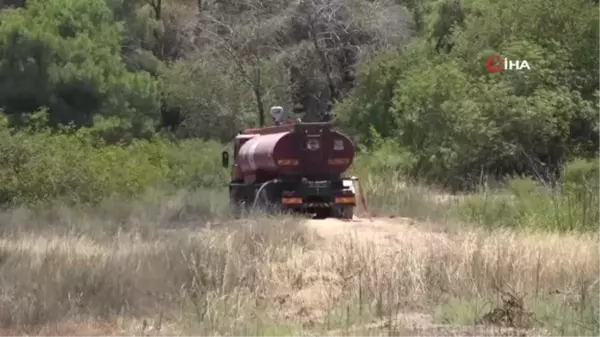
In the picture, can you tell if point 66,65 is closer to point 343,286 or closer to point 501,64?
point 501,64

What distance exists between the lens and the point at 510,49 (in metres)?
30.7

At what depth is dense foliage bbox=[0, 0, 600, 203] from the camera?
97.9 feet

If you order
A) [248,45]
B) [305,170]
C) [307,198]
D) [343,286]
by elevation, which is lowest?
[307,198]

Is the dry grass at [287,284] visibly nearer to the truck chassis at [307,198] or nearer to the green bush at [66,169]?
the truck chassis at [307,198]

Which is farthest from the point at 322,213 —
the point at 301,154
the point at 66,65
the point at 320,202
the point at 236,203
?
the point at 66,65

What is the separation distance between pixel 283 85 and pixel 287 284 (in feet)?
119

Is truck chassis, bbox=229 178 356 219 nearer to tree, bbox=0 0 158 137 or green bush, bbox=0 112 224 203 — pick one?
green bush, bbox=0 112 224 203

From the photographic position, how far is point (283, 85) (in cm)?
4822

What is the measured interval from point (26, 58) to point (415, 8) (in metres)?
20.2

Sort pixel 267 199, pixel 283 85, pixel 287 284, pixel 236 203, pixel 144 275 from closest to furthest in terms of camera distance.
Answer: pixel 144 275 < pixel 287 284 < pixel 267 199 < pixel 236 203 < pixel 283 85

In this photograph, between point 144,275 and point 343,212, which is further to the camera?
point 343,212

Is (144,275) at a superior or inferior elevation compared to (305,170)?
inferior

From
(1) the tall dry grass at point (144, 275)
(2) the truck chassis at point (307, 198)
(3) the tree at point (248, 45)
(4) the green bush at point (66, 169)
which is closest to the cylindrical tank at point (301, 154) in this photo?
(2) the truck chassis at point (307, 198)

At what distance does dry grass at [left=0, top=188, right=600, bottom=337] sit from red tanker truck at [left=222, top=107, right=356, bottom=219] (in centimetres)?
685
